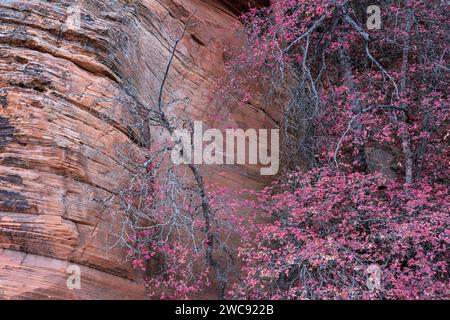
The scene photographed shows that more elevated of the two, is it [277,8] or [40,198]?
[277,8]

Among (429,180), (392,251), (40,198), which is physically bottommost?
(392,251)

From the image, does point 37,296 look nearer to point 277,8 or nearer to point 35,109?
point 35,109

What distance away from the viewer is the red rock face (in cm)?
634

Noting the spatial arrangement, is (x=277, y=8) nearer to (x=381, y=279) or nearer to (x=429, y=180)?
(x=429, y=180)

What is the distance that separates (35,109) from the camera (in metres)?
6.86

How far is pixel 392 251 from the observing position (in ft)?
22.9

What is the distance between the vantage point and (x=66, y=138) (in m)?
6.86

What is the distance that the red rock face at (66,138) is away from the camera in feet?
20.8

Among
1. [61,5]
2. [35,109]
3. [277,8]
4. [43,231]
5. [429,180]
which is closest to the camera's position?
[43,231]

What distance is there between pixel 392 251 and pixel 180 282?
2766 millimetres
